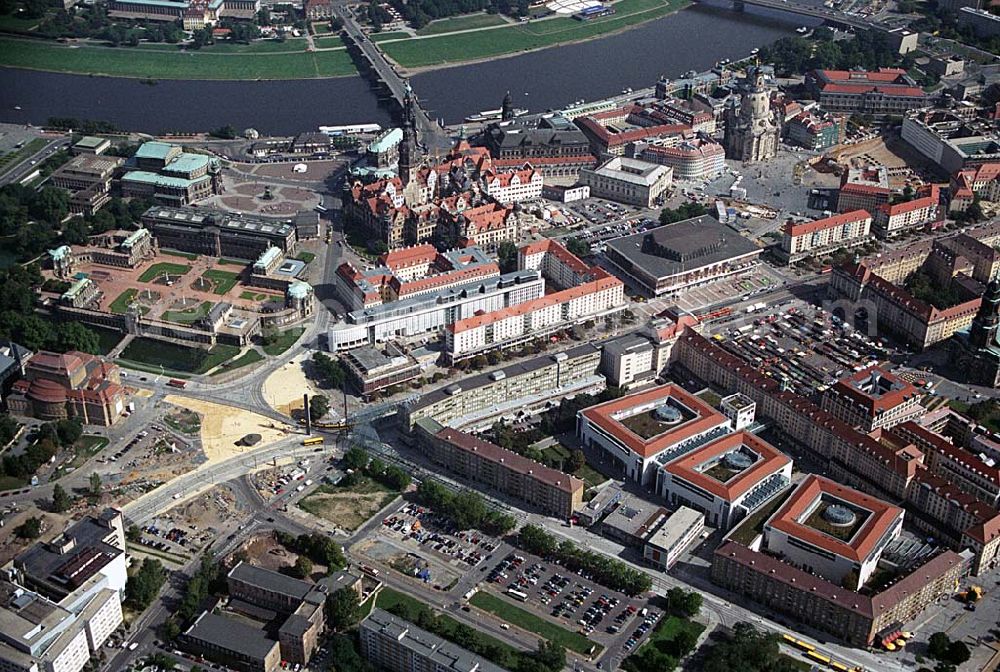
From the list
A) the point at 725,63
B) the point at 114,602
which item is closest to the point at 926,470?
the point at 114,602

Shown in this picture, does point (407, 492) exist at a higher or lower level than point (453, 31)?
lower

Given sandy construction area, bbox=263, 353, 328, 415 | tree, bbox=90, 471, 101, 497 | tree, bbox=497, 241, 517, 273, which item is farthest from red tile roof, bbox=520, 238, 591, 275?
tree, bbox=90, 471, 101, 497

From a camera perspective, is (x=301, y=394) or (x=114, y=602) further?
(x=301, y=394)

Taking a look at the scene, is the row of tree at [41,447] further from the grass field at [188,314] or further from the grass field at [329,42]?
the grass field at [329,42]

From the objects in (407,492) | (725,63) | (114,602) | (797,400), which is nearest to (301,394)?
(407,492)

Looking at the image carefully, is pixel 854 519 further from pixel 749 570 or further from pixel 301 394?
pixel 301 394

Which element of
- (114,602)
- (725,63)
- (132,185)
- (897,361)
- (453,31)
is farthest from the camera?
(453,31)

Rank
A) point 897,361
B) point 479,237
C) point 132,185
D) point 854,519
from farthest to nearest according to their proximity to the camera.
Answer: point 132,185, point 479,237, point 897,361, point 854,519
